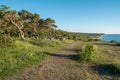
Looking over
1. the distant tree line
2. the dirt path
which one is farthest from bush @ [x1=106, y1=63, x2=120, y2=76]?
the distant tree line

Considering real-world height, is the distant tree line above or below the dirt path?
above

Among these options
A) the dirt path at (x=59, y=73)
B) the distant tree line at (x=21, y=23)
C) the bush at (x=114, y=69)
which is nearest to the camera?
the dirt path at (x=59, y=73)

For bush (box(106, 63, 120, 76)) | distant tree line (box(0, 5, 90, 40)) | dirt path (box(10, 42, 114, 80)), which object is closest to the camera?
dirt path (box(10, 42, 114, 80))

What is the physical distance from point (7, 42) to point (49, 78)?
9.47m

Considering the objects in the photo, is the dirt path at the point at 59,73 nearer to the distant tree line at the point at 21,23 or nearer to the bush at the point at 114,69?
the bush at the point at 114,69

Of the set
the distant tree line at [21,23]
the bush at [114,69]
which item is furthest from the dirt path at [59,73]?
the distant tree line at [21,23]

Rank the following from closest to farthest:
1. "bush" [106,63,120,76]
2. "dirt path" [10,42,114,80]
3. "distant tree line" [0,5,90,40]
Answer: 1. "dirt path" [10,42,114,80]
2. "bush" [106,63,120,76]
3. "distant tree line" [0,5,90,40]

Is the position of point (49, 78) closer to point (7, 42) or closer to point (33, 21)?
point (7, 42)

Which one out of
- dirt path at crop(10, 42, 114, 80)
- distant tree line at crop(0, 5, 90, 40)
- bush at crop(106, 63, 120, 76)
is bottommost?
dirt path at crop(10, 42, 114, 80)

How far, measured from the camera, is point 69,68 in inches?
500

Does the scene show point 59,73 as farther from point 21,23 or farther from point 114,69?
point 21,23

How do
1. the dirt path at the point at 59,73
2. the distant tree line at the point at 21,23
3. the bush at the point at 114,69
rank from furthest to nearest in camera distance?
the distant tree line at the point at 21,23, the bush at the point at 114,69, the dirt path at the point at 59,73

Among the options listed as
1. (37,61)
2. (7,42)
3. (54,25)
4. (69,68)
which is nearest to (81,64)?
(69,68)

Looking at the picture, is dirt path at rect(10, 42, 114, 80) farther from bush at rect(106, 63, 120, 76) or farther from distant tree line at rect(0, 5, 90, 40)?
distant tree line at rect(0, 5, 90, 40)
